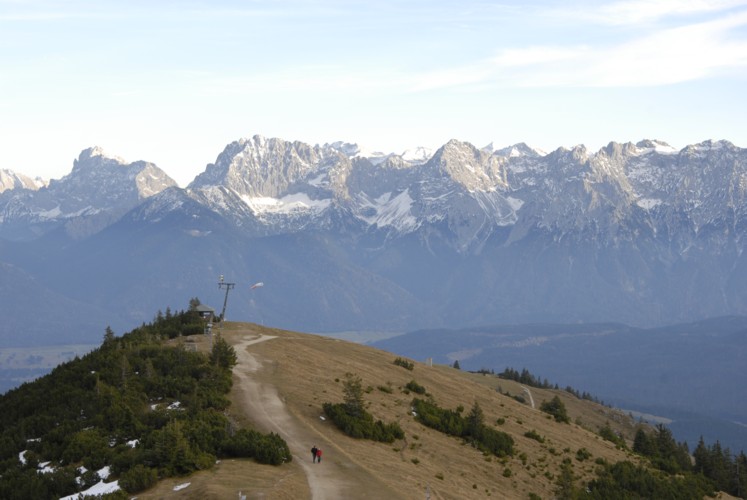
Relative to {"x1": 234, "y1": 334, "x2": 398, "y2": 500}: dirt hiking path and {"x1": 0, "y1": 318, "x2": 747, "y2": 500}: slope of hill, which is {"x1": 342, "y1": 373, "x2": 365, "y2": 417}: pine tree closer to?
{"x1": 0, "y1": 318, "x2": 747, "y2": 500}: slope of hill

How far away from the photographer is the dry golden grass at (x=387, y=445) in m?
62.2

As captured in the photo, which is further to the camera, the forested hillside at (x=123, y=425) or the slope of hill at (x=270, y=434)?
the slope of hill at (x=270, y=434)

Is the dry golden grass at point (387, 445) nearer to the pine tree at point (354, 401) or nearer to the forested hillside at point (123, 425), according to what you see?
the forested hillside at point (123, 425)

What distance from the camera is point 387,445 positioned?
76.9 metres

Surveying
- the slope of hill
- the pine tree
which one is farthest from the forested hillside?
the pine tree

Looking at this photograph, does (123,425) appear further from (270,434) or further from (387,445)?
(387,445)

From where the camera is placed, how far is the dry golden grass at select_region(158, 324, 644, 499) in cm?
6222

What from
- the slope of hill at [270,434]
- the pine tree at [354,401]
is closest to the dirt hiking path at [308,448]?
the slope of hill at [270,434]

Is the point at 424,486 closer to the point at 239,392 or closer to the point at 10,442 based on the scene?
the point at 239,392

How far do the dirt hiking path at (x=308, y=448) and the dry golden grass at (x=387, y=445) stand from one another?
0.67 ft

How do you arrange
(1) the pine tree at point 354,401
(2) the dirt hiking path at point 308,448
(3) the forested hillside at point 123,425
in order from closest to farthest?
(3) the forested hillside at point 123,425 < (2) the dirt hiking path at point 308,448 < (1) the pine tree at point 354,401

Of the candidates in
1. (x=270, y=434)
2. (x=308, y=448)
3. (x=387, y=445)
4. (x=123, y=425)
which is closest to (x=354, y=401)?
(x=387, y=445)

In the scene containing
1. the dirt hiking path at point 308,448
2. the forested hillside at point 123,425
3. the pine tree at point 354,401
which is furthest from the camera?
the pine tree at point 354,401

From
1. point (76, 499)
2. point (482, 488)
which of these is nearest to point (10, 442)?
point (76, 499)
